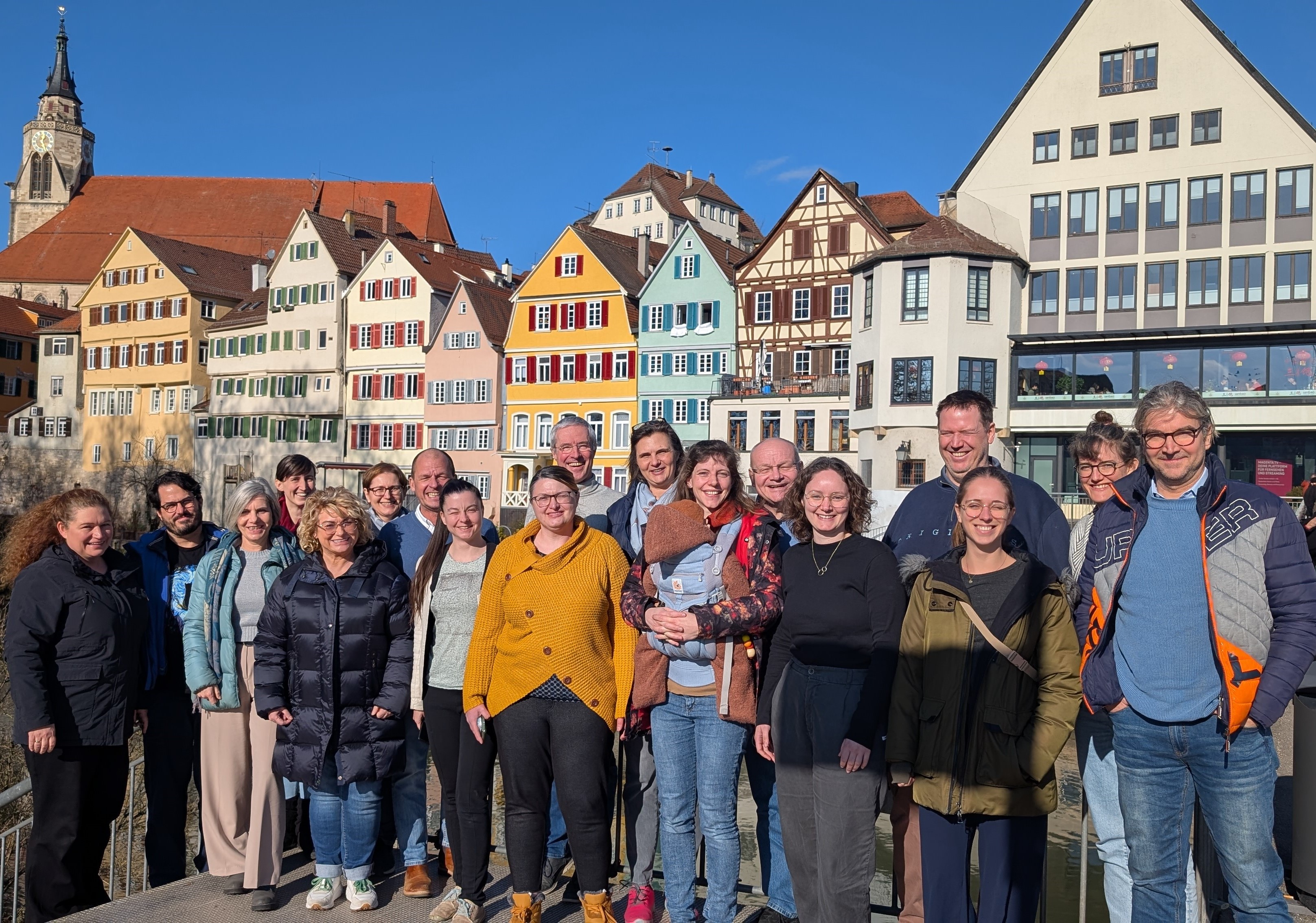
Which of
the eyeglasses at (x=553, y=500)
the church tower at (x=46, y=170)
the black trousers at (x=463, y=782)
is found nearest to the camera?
the eyeglasses at (x=553, y=500)

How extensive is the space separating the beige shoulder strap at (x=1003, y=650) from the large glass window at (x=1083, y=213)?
1302 inches

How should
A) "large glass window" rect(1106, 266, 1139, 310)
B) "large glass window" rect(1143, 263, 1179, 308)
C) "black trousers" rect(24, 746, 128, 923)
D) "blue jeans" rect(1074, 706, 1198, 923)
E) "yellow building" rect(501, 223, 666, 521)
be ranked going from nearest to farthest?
1. "blue jeans" rect(1074, 706, 1198, 923)
2. "black trousers" rect(24, 746, 128, 923)
3. "large glass window" rect(1143, 263, 1179, 308)
4. "large glass window" rect(1106, 266, 1139, 310)
5. "yellow building" rect(501, 223, 666, 521)

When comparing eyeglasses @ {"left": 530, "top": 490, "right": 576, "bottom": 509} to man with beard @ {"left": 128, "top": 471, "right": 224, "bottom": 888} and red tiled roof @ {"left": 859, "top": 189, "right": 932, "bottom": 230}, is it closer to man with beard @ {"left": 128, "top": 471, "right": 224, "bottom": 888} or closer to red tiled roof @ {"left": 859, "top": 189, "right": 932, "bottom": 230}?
man with beard @ {"left": 128, "top": 471, "right": 224, "bottom": 888}

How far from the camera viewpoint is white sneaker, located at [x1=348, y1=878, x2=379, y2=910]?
210 inches

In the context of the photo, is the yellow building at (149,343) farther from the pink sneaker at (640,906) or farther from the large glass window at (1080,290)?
the pink sneaker at (640,906)

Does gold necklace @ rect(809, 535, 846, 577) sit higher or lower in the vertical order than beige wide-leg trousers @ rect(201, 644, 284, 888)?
higher

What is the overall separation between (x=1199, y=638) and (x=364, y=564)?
12.5 feet

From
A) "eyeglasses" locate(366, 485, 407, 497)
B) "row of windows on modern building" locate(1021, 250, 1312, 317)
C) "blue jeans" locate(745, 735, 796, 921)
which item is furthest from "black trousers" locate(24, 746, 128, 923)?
"row of windows on modern building" locate(1021, 250, 1312, 317)

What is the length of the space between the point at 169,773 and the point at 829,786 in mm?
3664

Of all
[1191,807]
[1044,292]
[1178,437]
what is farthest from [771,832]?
[1044,292]

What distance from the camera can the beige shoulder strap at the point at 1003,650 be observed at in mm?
4137

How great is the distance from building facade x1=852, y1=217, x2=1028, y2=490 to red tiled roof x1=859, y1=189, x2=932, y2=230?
446cm

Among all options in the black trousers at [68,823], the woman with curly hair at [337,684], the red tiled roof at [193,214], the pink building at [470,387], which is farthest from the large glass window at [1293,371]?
the red tiled roof at [193,214]

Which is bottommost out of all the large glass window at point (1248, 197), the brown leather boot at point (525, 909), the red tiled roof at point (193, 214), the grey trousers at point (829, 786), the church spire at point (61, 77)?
the brown leather boot at point (525, 909)
